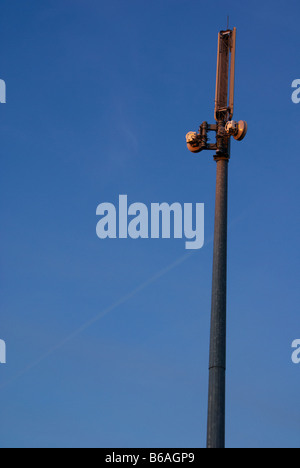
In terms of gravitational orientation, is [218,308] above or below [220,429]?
above

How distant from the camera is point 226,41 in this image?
1346cm

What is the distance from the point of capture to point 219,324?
10.8 m

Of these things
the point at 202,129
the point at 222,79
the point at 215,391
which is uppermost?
the point at 222,79

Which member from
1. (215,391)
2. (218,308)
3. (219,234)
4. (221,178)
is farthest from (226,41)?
(215,391)

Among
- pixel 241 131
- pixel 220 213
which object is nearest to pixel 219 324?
pixel 220 213

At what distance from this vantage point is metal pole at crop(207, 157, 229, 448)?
10.1 meters

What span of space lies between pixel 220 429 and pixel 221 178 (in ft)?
14.5

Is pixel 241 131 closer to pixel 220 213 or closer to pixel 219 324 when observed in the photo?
pixel 220 213

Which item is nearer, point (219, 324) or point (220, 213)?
point (219, 324)

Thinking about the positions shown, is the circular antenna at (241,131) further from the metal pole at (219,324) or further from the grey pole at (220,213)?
the metal pole at (219,324)

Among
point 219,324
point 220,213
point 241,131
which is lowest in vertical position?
point 219,324
